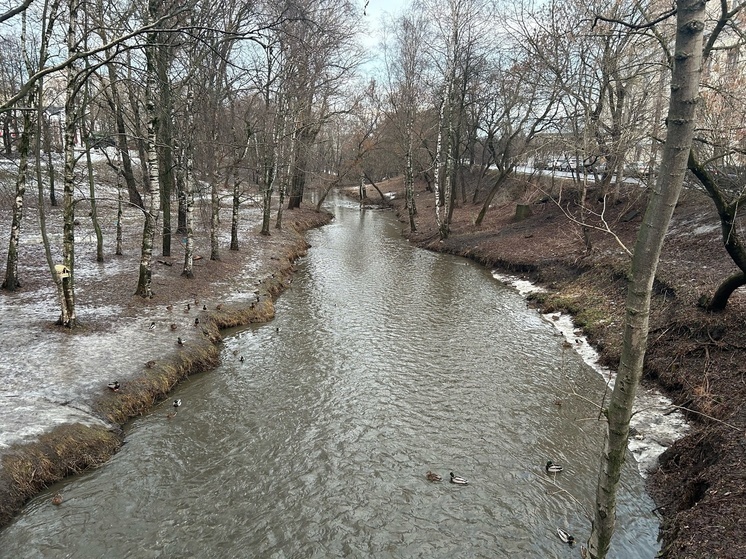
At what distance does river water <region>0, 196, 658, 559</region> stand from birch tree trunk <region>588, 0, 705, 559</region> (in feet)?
1.65

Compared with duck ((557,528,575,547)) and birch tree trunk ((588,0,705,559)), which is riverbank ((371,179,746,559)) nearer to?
birch tree trunk ((588,0,705,559))

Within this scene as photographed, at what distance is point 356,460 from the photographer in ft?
24.9

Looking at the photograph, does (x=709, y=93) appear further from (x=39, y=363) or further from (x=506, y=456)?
(x=39, y=363)

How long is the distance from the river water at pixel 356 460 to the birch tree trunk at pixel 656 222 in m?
0.50

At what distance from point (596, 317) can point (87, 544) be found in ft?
A: 44.3

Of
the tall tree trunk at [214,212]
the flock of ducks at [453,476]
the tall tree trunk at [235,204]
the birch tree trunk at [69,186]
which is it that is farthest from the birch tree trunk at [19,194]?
the tall tree trunk at [235,204]

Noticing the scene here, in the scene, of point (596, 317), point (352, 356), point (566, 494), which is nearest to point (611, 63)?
point (596, 317)

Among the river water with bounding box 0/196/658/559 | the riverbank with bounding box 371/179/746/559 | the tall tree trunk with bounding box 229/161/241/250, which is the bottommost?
the river water with bounding box 0/196/658/559

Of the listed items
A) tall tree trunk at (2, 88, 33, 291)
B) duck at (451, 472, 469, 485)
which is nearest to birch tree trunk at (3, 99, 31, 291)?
tall tree trunk at (2, 88, 33, 291)

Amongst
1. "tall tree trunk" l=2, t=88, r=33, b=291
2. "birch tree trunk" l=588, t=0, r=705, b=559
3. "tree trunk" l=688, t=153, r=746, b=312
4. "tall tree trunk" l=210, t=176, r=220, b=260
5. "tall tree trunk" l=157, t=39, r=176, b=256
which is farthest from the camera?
"tall tree trunk" l=210, t=176, r=220, b=260

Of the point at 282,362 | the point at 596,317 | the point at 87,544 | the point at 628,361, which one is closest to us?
the point at 628,361

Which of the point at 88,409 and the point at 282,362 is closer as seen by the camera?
the point at 88,409

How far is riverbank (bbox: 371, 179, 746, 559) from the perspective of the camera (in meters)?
5.77

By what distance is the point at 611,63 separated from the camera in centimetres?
1564
